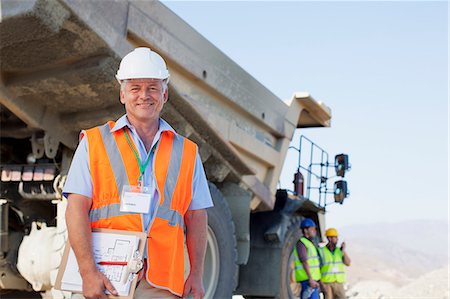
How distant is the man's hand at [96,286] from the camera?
6.82 ft

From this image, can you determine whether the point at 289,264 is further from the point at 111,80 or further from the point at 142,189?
the point at 142,189

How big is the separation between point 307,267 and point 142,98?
5.57m

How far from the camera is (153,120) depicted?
2.36 metres

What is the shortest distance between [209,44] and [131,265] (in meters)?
4.04

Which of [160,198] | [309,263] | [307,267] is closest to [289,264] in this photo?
[307,267]

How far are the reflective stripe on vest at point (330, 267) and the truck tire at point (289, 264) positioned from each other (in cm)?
57

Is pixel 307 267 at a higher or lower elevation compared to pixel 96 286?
higher

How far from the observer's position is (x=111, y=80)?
462cm

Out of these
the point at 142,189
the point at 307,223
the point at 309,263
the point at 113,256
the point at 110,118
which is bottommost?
the point at 113,256

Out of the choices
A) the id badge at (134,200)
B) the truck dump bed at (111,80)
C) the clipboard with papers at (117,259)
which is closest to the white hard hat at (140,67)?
the id badge at (134,200)

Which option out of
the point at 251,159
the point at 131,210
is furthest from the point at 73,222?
the point at 251,159

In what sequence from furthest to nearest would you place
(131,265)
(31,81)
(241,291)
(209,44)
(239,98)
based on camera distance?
1. (241,291)
2. (239,98)
3. (209,44)
4. (31,81)
5. (131,265)

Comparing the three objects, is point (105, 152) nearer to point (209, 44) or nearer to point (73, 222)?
point (73, 222)

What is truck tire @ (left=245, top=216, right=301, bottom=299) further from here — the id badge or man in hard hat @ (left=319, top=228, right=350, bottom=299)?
the id badge
